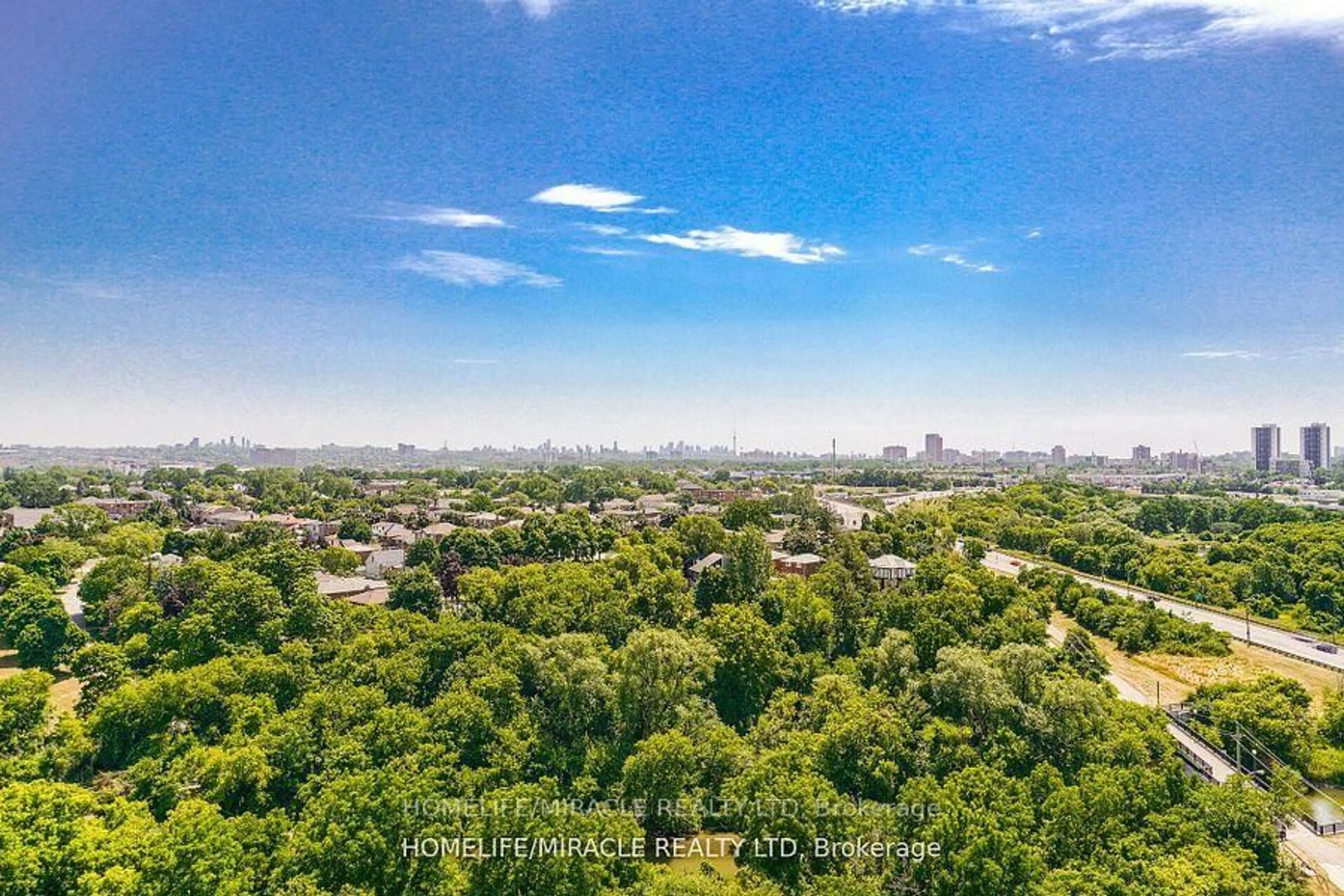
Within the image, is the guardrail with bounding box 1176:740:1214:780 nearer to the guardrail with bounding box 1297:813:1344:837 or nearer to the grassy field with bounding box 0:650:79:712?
the guardrail with bounding box 1297:813:1344:837

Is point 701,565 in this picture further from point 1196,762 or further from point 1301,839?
point 1301,839

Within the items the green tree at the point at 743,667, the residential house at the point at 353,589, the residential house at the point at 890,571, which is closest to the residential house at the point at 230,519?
the residential house at the point at 353,589

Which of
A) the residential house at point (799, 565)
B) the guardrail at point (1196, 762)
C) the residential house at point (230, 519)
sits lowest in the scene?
the guardrail at point (1196, 762)

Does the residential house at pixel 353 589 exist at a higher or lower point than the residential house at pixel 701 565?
lower

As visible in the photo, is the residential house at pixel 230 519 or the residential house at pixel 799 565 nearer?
the residential house at pixel 799 565

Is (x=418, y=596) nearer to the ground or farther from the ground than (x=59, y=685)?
farther from the ground

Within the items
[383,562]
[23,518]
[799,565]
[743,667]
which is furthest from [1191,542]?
[23,518]

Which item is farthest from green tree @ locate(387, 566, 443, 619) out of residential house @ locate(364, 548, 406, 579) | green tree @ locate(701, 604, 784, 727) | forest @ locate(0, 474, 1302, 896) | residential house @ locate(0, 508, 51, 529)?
residential house @ locate(0, 508, 51, 529)

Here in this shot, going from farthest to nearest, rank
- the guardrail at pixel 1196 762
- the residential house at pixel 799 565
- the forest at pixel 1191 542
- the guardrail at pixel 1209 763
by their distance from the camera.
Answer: the forest at pixel 1191 542
the residential house at pixel 799 565
the guardrail at pixel 1196 762
the guardrail at pixel 1209 763

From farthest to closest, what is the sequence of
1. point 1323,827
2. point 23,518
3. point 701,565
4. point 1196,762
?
1. point 23,518
2. point 701,565
3. point 1196,762
4. point 1323,827

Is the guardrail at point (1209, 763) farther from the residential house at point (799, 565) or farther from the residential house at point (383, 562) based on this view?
the residential house at point (383, 562)

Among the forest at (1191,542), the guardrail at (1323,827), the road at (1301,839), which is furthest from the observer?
the forest at (1191,542)
